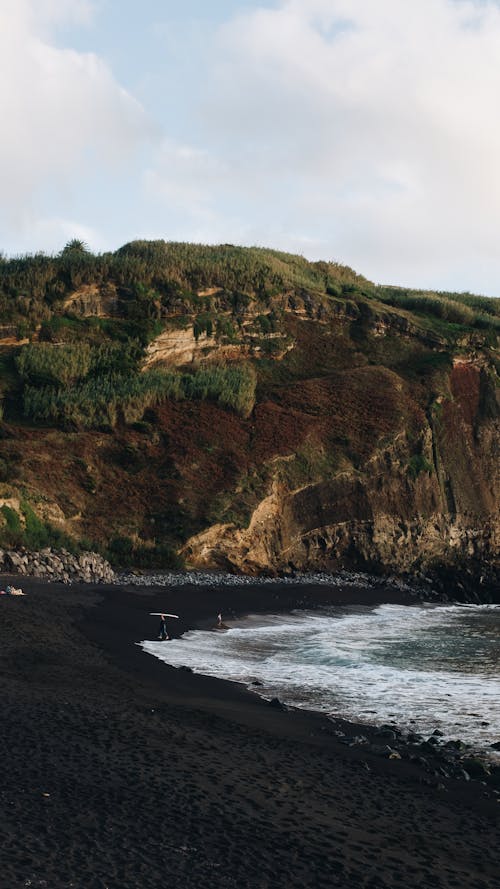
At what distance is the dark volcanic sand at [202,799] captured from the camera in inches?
257

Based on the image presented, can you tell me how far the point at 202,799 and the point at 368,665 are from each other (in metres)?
11.9

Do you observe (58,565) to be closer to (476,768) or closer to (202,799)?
(476,768)

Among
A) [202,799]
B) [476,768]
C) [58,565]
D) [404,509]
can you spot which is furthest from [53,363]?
[202,799]

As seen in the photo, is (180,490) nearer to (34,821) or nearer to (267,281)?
(267,281)

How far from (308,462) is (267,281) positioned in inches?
632

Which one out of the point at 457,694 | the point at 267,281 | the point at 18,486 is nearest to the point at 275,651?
the point at 457,694

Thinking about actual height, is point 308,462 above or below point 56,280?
below

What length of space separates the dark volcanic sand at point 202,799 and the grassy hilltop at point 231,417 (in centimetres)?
1884

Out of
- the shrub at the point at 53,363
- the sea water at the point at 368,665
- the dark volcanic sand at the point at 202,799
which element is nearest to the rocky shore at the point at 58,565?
the sea water at the point at 368,665

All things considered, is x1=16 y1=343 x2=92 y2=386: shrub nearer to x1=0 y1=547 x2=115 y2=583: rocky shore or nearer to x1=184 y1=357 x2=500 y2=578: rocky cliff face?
x1=184 y1=357 x2=500 y2=578: rocky cliff face

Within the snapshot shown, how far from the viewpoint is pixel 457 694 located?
637 inches

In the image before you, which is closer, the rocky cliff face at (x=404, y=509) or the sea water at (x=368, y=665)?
the sea water at (x=368, y=665)

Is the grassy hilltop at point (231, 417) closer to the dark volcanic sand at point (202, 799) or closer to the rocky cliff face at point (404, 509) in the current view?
the rocky cliff face at point (404, 509)

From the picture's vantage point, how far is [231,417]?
143ft
